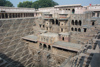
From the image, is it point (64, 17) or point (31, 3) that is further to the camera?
point (31, 3)

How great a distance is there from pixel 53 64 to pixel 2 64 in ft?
35.9

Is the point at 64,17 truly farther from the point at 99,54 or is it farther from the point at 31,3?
the point at 31,3

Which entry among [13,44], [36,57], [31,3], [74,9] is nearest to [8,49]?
[13,44]

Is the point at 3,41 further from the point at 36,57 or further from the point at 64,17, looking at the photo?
the point at 64,17

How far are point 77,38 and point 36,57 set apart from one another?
8.43 m

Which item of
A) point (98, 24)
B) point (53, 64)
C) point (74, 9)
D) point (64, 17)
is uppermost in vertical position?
point (74, 9)

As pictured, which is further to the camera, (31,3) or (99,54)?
(31,3)

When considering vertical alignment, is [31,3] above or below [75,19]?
above

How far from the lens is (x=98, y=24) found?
55.8 feet

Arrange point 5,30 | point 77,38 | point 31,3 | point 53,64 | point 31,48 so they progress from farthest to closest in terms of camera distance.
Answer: point 31,3 < point 31,48 < point 5,30 < point 77,38 < point 53,64

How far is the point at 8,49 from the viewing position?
1684 cm

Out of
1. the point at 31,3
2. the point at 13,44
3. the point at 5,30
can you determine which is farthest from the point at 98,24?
the point at 31,3

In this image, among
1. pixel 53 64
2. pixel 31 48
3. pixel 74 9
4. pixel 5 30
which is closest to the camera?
pixel 53 64

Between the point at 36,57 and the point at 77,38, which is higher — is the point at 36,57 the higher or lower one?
the lower one
